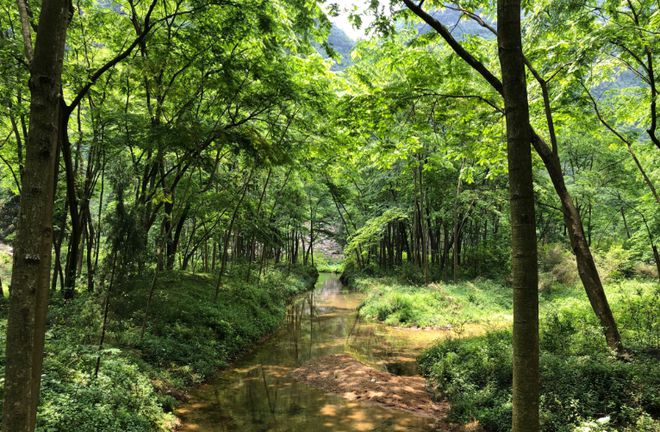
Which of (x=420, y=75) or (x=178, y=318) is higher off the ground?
(x=420, y=75)

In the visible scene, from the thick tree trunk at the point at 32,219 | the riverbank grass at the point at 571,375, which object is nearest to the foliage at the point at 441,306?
the riverbank grass at the point at 571,375

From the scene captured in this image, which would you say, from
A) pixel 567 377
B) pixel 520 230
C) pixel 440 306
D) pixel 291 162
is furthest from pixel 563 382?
pixel 440 306

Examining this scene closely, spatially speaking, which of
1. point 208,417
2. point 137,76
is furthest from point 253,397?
point 137,76

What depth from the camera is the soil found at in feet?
26.0

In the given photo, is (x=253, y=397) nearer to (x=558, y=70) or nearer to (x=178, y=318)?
(x=178, y=318)

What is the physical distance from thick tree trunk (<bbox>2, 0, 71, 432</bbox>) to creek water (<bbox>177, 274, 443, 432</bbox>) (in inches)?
218

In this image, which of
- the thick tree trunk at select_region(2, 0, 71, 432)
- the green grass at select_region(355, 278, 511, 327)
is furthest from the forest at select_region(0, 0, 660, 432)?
the green grass at select_region(355, 278, 511, 327)

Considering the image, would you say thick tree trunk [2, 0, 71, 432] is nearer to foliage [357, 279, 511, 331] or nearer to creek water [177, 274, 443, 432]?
creek water [177, 274, 443, 432]

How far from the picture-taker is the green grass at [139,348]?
563cm

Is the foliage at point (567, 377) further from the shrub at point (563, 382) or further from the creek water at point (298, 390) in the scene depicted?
the creek water at point (298, 390)

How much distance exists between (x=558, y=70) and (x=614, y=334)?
4.72 metres

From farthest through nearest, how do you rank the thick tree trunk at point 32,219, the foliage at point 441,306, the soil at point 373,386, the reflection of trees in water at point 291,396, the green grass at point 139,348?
1. the foliage at point 441,306
2. the soil at point 373,386
3. the reflection of trees in water at point 291,396
4. the green grass at point 139,348
5. the thick tree trunk at point 32,219

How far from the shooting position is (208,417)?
754 centimetres

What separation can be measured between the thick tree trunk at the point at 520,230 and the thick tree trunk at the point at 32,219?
3.04 meters
